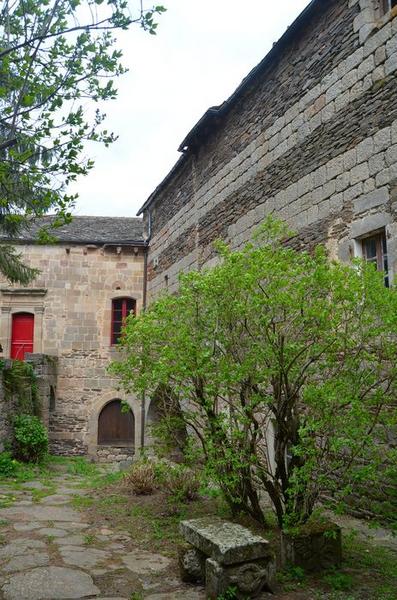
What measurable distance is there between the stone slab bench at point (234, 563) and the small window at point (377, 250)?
3.09m

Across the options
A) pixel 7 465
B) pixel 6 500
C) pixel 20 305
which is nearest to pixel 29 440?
pixel 7 465

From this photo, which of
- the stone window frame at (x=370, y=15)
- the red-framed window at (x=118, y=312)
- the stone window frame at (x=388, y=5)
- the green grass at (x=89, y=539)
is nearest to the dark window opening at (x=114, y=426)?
the red-framed window at (x=118, y=312)

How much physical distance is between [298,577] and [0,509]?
4240 millimetres

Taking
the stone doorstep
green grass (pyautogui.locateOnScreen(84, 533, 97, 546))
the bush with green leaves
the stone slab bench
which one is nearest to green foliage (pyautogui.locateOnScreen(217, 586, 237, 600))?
the stone slab bench

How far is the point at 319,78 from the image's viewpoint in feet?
22.4

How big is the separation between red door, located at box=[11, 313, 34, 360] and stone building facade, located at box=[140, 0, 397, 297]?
7249 mm

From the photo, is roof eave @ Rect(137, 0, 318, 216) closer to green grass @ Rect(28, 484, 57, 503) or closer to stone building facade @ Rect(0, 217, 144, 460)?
stone building facade @ Rect(0, 217, 144, 460)

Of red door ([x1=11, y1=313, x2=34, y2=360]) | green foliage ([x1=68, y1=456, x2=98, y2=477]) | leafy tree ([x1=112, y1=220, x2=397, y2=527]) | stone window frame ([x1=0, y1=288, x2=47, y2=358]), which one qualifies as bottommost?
green foliage ([x1=68, y1=456, x2=98, y2=477])

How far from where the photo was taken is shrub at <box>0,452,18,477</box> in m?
9.30

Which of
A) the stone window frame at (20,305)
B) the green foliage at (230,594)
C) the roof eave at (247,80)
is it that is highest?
the roof eave at (247,80)

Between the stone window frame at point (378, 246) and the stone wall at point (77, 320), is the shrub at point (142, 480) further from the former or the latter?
the stone wall at point (77, 320)

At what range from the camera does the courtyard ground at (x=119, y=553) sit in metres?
3.90

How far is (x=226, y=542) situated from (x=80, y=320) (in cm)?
1195

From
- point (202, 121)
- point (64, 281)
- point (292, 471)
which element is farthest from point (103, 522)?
point (64, 281)
